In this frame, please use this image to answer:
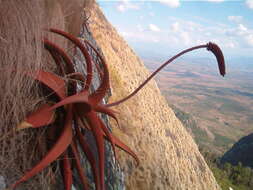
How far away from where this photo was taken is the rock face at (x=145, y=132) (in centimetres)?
338

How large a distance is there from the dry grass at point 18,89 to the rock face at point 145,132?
175 centimetres

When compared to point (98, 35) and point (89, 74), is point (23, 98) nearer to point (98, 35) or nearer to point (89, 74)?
point (89, 74)

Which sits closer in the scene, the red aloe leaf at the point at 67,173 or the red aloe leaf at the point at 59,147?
the red aloe leaf at the point at 59,147

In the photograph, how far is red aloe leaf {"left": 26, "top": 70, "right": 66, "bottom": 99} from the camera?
53.3 inches

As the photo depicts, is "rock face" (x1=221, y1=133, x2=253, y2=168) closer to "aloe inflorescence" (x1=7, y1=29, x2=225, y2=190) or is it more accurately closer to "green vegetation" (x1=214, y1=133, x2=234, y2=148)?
"green vegetation" (x1=214, y1=133, x2=234, y2=148)

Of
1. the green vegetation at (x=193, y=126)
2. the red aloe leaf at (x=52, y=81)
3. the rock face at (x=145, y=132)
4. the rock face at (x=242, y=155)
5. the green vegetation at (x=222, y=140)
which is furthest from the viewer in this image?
the green vegetation at (x=193, y=126)

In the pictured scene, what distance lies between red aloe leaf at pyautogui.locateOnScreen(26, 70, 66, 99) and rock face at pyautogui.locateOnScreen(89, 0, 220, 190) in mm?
1735

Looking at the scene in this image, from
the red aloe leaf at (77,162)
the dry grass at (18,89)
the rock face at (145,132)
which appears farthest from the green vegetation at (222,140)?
the dry grass at (18,89)

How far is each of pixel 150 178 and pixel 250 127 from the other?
18979 cm

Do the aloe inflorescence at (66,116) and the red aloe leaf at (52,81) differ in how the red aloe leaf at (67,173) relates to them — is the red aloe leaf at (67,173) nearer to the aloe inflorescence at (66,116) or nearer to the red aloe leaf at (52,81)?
the aloe inflorescence at (66,116)

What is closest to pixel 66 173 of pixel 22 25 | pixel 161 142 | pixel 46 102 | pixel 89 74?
pixel 46 102

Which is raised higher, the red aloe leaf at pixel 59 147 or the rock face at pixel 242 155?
the red aloe leaf at pixel 59 147

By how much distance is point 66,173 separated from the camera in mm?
1433

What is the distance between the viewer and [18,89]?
4.09ft
